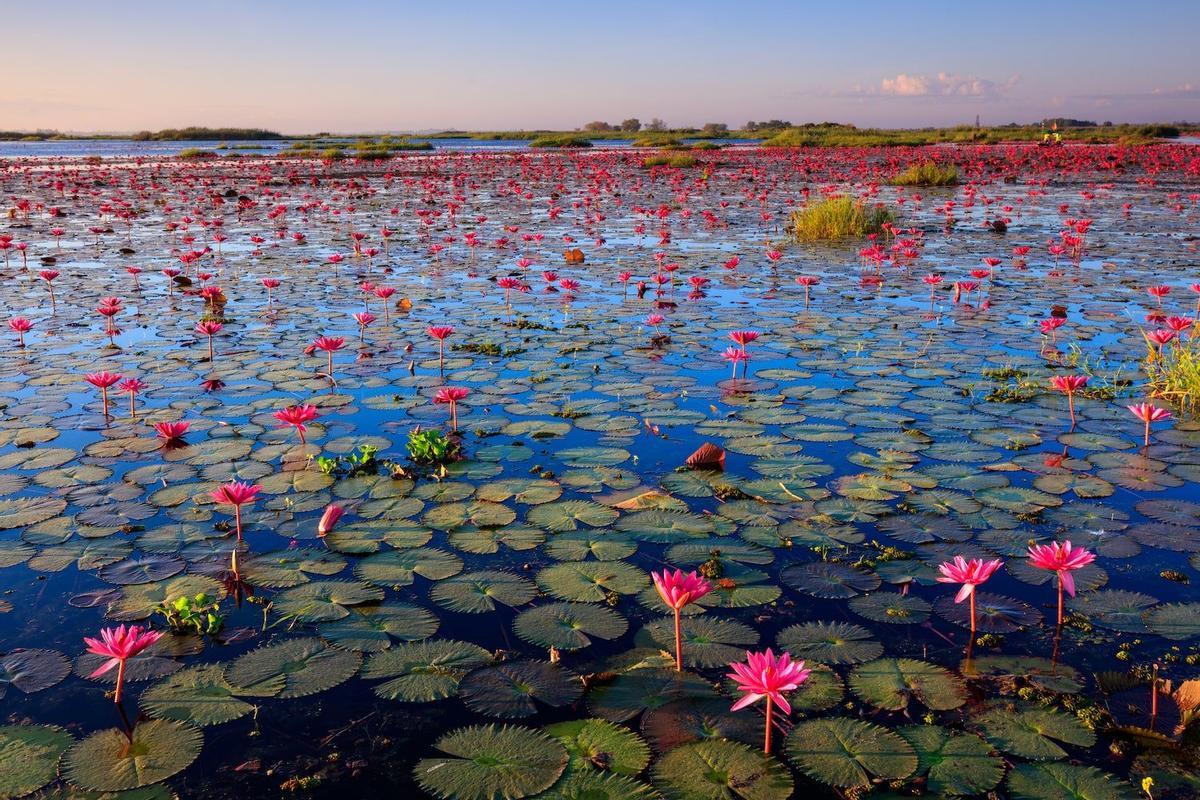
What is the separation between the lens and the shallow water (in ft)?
7.46

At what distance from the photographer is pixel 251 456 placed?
4047mm

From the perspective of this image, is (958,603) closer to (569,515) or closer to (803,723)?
(803,723)

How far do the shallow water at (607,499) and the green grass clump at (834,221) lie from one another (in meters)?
3.06

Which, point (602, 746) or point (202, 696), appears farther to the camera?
point (202, 696)

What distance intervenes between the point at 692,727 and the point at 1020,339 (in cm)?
520

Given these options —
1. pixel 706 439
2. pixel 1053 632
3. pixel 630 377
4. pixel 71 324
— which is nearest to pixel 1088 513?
pixel 1053 632

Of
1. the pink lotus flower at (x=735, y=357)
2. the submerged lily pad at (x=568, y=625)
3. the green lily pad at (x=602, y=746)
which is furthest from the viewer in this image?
the pink lotus flower at (x=735, y=357)

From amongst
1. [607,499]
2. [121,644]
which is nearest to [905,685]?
[607,499]

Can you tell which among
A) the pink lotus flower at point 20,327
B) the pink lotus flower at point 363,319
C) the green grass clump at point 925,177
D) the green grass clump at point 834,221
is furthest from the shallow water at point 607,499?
the green grass clump at point 925,177

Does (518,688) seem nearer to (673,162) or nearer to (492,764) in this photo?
(492,764)

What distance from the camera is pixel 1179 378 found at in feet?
15.0

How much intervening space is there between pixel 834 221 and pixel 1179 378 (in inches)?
296

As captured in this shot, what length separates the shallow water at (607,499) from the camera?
2.27m

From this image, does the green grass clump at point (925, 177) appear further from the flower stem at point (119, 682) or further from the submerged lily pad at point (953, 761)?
the flower stem at point (119, 682)
